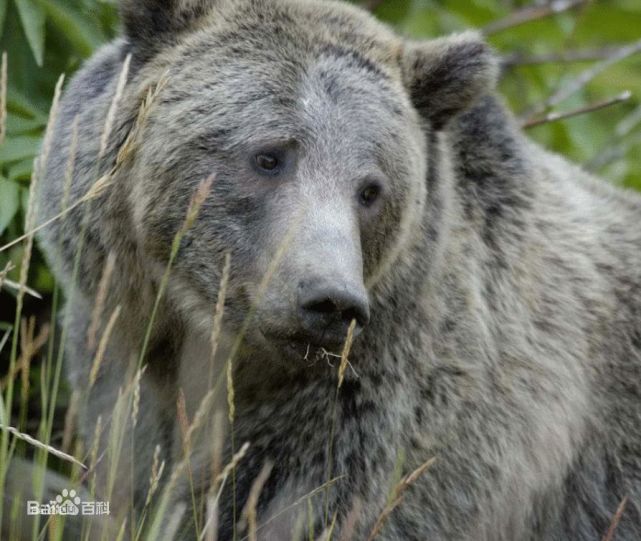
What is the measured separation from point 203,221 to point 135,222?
318 millimetres

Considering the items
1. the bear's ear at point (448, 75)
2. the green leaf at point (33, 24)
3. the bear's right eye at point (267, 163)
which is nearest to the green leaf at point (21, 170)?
the green leaf at point (33, 24)

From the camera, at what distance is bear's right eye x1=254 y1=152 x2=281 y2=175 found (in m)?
4.35

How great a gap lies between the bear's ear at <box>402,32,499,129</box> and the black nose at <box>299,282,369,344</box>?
1.29 metres

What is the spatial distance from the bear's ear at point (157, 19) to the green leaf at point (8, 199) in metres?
1.01

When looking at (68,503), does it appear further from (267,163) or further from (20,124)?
(20,124)

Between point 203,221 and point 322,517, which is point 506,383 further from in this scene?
point 203,221

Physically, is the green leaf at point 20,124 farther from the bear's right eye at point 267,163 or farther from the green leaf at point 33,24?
the bear's right eye at point 267,163

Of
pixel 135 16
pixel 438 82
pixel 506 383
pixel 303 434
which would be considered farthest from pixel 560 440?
pixel 135 16

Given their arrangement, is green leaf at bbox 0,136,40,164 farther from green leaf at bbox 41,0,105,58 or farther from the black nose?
the black nose

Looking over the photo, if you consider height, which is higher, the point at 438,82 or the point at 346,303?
the point at 438,82

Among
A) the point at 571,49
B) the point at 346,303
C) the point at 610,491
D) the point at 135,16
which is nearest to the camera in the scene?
the point at 346,303

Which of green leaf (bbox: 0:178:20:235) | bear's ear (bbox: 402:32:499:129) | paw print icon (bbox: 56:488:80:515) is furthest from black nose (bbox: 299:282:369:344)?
green leaf (bbox: 0:178:20:235)

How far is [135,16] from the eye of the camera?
183 inches

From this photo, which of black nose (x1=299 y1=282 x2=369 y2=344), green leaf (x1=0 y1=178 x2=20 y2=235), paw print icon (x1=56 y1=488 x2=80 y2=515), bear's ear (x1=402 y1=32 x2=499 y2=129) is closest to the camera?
paw print icon (x1=56 y1=488 x2=80 y2=515)
